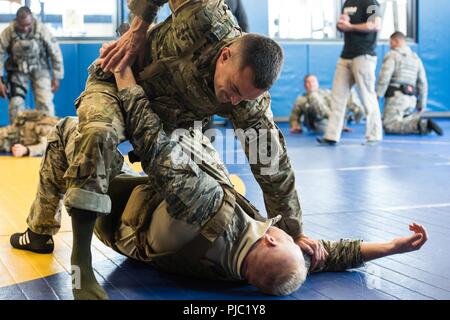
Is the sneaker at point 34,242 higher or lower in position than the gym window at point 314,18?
lower

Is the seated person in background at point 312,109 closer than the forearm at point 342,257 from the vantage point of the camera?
No

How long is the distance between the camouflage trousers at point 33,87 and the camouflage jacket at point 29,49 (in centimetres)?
9

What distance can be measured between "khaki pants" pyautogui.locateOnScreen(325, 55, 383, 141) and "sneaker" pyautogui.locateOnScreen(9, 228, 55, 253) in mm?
5135

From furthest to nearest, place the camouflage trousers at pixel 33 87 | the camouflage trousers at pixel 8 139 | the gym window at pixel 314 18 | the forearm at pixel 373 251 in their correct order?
the gym window at pixel 314 18, the camouflage trousers at pixel 33 87, the camouflage trousers at pixel 8 139, the forearm at pixel 373 251

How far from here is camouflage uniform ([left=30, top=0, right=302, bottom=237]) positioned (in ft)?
7.38

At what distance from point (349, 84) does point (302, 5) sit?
4524 millimetres

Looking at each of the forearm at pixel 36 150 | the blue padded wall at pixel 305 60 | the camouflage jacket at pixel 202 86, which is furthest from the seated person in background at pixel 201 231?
the blue padded wall at pixel 305 60

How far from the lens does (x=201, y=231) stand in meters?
2.47

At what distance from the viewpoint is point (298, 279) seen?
2379mm

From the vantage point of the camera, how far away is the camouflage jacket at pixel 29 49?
27.1ft

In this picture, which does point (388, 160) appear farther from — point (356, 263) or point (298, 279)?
point (298, 279)

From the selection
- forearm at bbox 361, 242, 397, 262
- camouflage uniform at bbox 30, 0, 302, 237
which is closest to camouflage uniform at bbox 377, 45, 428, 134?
forearm at bbox 361, 242, 397, 262

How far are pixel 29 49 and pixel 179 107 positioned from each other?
6158mm

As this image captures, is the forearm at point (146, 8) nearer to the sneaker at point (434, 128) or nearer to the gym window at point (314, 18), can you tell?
the sneaker at point (434, 128)
